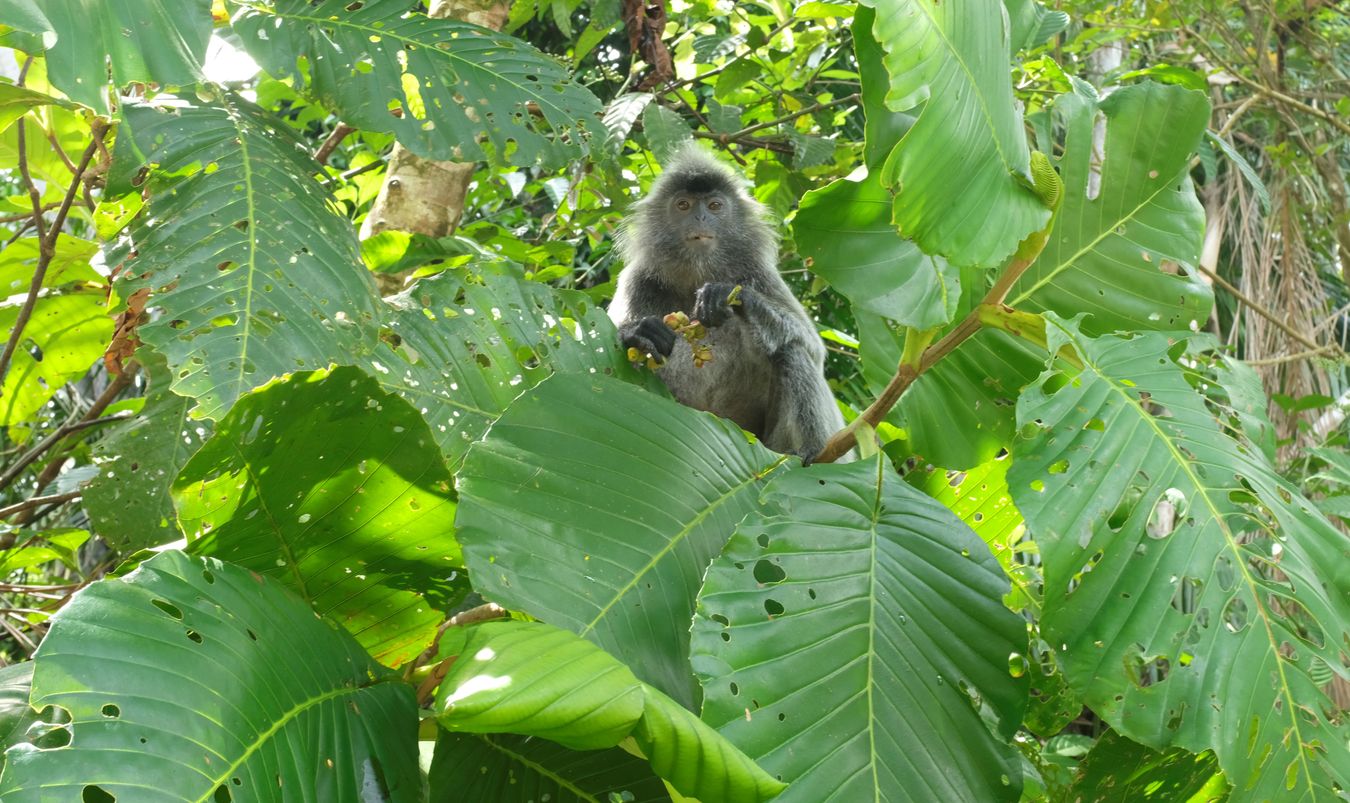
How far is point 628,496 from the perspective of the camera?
56.6 inches

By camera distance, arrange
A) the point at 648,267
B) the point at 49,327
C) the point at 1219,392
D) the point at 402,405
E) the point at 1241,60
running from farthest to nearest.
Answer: the point at 1241,60 < the point at 648,267 < the point at 49,327 < the point at 1219,392 < the point at 402,405

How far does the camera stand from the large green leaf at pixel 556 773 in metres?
1.35

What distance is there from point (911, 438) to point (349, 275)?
1050 mm

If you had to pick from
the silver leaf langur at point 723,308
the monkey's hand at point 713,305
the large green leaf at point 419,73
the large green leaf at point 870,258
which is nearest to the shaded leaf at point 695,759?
the large green leaf at point 870,258

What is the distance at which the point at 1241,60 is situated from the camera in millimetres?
5910

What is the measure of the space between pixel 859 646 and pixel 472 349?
933 millimetres

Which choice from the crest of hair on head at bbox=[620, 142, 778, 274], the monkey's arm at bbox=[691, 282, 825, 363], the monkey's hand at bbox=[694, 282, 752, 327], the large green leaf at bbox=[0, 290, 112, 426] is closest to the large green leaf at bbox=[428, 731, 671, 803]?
the large green leaf at bbox=[0, 290, 112, 426]

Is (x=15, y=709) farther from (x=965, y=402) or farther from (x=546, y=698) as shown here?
(x=965, y=402)

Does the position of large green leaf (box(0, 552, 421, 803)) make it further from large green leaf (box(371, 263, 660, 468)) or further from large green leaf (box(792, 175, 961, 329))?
large green leaf (box(792, 175, 961, 329))

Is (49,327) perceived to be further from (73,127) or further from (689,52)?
(689,52)

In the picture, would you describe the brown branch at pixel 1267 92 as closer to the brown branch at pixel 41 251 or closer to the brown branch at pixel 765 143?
the brown branch at pixel 765 143

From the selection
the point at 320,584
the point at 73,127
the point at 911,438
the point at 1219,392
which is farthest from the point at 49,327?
the point at 1219,392

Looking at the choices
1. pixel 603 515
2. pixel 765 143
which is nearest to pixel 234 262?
pixel 603 515

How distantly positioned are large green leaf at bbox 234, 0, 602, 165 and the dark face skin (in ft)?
6.01
